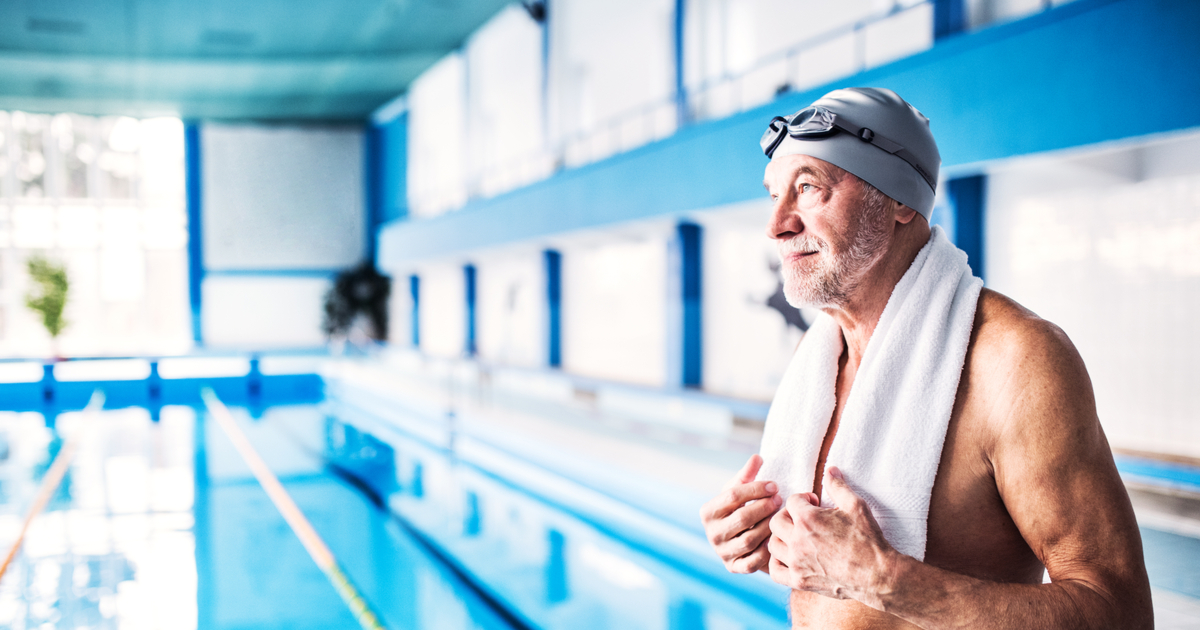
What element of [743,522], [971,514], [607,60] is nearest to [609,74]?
[607,60]

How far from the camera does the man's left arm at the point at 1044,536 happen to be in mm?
757

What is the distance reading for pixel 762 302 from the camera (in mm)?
8531

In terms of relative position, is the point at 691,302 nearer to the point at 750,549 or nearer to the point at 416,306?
the point at 750,549

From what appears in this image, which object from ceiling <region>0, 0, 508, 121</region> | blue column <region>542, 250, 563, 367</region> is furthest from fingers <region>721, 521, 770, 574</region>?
ceiling <region>0, 0, 508, 121</region>

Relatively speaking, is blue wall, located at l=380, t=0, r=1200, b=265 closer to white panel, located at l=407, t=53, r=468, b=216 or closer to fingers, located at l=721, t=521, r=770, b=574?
fingers, located at l=721, t=521, r=770, b=574

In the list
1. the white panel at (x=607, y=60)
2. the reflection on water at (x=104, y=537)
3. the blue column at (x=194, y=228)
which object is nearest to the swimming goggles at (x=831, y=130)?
the reflection on water at (x=104, y=537)

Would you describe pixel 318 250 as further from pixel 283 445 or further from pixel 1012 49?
pixel 1012 49

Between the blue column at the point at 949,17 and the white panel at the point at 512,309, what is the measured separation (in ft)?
25.9

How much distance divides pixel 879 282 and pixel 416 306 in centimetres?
1883

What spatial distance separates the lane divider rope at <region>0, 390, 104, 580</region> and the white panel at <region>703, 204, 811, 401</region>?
6664 millimetres

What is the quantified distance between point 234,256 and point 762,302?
1690 cm

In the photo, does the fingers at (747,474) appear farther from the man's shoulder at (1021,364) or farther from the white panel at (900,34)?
the white panel at (900,34)

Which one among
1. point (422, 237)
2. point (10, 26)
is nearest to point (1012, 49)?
point (422, 237)

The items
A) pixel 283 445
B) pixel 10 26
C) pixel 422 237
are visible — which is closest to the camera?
pixel 283 445
